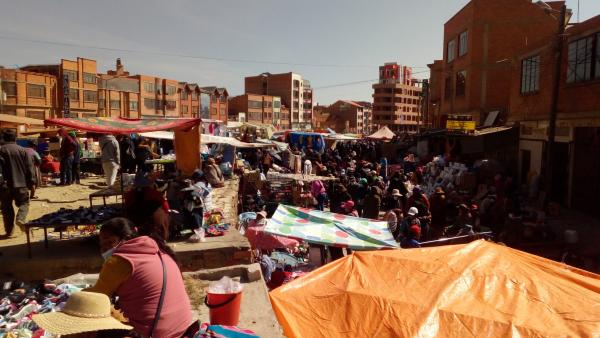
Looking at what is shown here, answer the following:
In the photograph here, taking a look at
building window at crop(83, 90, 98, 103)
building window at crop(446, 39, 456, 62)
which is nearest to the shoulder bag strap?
building window at crop(446, 39, 456, 62)

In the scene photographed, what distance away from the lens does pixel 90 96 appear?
172ft

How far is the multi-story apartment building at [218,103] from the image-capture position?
255 ft

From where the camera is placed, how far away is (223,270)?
5820 millimetres

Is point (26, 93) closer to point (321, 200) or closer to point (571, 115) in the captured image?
point (321, 200)

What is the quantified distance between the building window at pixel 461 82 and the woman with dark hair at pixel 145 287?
1097 inches

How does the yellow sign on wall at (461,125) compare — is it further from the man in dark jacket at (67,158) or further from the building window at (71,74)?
the building window at (71,74)

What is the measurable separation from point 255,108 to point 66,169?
240 feet

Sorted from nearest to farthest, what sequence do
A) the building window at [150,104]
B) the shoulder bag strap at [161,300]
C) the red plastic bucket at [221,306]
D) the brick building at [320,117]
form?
the shoulder bag strap at [161,300] < the red plastic bucket at [221,306] < the building window at [150,104] < the brick building at [320,117]

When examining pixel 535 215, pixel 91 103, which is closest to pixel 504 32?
pixel 535 215

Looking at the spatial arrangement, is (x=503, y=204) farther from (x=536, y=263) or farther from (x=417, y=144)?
(x=417, y=144)

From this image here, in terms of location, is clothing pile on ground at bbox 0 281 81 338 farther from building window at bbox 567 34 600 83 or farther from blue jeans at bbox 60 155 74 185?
building window at bbox 567 34 600 83

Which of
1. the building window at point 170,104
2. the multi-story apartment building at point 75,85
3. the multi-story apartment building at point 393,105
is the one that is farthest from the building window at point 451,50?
the multi-story apartment building at point 393,105

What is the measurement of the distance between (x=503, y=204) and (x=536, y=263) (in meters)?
7.08

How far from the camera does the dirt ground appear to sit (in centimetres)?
704
